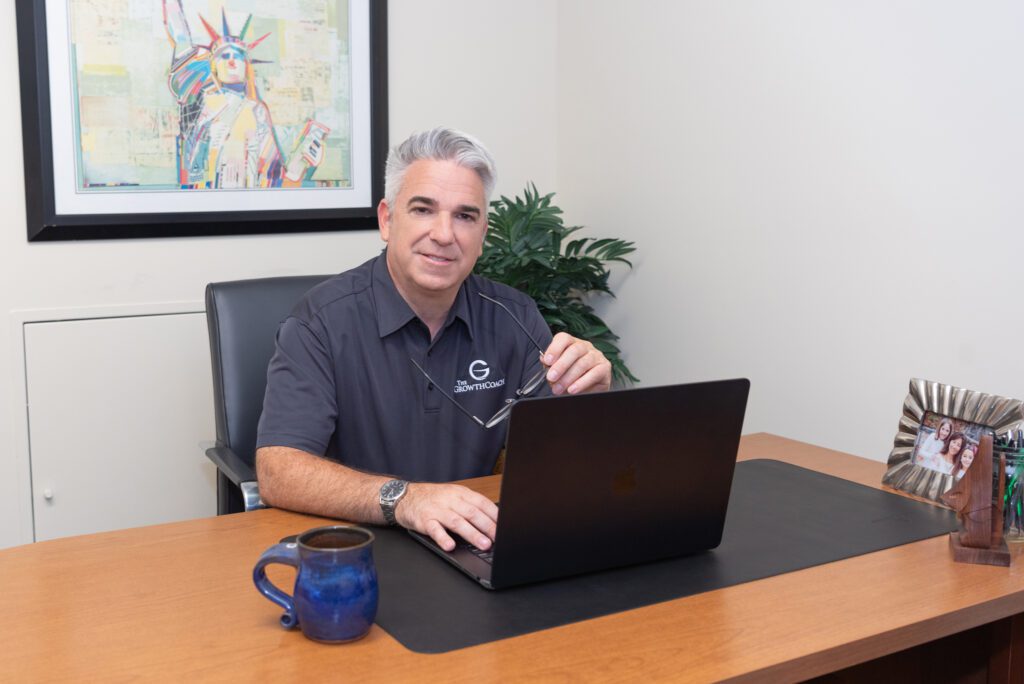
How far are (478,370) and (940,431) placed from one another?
0.87m

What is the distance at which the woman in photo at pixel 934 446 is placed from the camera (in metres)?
1.81

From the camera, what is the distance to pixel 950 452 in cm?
180

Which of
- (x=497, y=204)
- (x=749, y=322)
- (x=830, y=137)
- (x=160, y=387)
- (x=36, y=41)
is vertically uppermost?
(x=36, y=41)

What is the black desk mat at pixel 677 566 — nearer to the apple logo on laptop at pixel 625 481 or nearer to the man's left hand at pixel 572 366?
the apple logo on laptop at pixel 625 481

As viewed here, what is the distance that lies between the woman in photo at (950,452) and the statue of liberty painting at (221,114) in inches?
78.1

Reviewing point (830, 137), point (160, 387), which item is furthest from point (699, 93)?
point (160, 387)

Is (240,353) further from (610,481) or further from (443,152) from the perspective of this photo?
(610,481)

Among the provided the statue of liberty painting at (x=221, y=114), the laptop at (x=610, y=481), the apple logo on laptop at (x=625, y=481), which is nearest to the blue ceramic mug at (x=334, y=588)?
the laptop at (x=610, y=481)

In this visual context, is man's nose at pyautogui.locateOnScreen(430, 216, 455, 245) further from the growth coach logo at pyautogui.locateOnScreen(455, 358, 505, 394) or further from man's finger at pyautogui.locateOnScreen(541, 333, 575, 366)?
man's finger at pyautogui.locateOnScreen(541, 333, 575, 366)

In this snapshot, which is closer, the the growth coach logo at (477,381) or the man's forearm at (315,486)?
the man's forearm at (315,486)

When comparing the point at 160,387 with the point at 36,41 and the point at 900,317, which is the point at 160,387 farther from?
the point at 900,317

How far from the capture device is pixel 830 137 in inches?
96.7

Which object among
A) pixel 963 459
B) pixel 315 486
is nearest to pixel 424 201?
pixel 315 486

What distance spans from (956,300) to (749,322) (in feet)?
2.05
